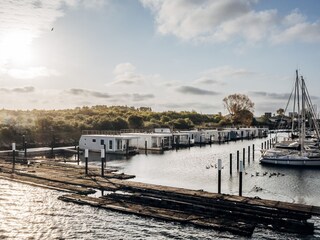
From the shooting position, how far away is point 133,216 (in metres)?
22.1

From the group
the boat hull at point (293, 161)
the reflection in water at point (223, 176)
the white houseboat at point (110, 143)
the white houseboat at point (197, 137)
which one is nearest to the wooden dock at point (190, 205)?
the reflection in water at point (223, 176)

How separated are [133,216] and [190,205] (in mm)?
3808

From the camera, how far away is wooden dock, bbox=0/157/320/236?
65.3 ft

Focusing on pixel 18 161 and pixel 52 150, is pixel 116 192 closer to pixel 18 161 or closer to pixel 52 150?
pixel 18 161

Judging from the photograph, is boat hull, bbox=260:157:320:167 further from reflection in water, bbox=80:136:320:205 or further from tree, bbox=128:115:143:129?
tree, bbox=128:115:143:129

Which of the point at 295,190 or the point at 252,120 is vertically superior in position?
the point at 252,120

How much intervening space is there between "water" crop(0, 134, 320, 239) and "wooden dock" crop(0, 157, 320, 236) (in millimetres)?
632

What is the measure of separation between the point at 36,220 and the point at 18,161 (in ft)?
88.6

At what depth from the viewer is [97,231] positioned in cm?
1970

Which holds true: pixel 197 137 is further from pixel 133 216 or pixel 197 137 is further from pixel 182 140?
pixel 133 216

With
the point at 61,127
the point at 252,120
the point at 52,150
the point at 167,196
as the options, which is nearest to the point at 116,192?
the point at 167,196

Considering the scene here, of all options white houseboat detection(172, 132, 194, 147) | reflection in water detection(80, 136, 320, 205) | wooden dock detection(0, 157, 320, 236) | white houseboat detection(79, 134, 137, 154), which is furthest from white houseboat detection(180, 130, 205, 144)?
wooden dock detection(0, 157, 320, 236)

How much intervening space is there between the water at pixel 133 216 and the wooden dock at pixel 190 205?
2.07ft

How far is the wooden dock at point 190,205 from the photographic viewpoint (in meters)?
19.9
